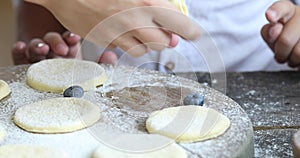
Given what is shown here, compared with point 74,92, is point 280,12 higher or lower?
higher

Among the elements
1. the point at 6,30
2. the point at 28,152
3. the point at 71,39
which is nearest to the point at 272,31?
the point at 71,39

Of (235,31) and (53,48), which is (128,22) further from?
(235,31)

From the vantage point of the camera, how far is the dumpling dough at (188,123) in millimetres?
852

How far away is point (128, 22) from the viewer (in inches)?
41.4

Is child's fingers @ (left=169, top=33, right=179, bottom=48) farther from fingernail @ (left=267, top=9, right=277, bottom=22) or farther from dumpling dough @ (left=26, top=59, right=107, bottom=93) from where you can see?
fingernail @ (left=267, top=9, right=277, bottom=22)

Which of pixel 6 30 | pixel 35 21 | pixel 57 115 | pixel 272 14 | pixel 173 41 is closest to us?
pixel 57 115

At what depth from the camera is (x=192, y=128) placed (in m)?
0.87

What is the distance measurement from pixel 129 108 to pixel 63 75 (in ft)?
0.59

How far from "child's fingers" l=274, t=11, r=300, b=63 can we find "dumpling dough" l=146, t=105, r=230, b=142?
42 cm

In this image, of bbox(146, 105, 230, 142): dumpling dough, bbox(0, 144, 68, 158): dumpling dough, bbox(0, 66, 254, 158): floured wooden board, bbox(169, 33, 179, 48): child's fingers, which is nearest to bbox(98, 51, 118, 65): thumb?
bbox(0, 66, 254, 158): floured wooden board

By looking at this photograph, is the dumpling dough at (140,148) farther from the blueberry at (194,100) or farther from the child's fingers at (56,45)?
the child's fingers at (56,45)

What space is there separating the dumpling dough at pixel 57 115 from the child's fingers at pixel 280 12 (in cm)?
48

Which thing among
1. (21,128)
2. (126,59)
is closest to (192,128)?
(21,128)

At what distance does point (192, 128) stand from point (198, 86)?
0.69ft
